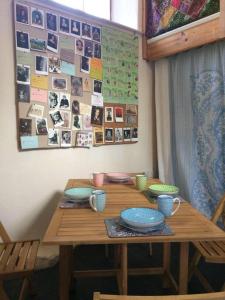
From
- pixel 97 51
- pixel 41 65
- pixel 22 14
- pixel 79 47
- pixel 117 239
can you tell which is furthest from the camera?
pixel 97 51

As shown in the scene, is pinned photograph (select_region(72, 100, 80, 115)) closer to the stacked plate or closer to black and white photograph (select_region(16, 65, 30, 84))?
black and white photograph (select_region(16, 65, 30, 84))

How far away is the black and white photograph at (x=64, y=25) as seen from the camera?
2.29m

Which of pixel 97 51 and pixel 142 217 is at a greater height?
pixel 97 51

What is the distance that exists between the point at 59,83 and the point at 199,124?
1.30m

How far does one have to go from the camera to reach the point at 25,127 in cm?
216

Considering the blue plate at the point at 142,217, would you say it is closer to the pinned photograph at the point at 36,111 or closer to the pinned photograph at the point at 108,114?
the pinned photograph at the point at 36,111

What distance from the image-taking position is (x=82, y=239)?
115cm

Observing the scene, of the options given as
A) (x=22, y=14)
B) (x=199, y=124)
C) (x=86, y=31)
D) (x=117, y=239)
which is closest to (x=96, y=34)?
(x=86, y=31)

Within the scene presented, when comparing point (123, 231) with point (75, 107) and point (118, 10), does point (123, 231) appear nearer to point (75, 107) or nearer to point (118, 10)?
point (75, 107)

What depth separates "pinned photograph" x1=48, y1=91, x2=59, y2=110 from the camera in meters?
2.28

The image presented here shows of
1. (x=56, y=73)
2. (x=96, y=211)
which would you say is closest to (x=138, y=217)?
(x=96, y=211)

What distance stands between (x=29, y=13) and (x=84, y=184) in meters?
1.33

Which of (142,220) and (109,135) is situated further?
(109,135)

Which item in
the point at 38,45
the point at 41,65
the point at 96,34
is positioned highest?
the point at 96,34
